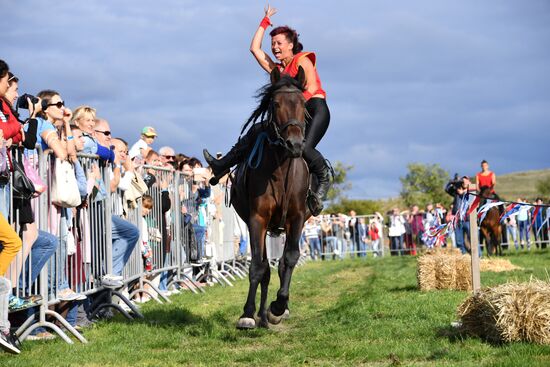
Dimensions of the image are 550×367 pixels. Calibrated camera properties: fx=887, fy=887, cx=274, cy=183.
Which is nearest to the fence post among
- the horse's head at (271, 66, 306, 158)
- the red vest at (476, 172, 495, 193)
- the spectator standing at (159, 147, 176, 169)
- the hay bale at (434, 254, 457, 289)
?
the horse's head at (271, 66, 306, 158)

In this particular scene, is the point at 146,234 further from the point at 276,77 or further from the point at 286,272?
the point at 276,77

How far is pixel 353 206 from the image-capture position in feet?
304

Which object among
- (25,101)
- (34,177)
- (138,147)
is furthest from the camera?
(138,147)

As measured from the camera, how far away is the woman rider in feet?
33.9

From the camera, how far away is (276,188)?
32.0ft

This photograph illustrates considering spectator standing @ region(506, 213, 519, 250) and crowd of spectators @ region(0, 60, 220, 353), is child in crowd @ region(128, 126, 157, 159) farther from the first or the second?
spectator standing @ region(506, 213, 519, 250)

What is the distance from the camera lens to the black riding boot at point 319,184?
1033 cm

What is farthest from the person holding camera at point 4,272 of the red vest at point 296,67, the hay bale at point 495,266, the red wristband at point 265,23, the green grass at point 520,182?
the green grass at point 520,182

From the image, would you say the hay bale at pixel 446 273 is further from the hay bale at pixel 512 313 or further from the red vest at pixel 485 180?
the red vest at pixel 485 180

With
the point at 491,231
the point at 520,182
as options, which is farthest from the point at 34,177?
the point at 520,182

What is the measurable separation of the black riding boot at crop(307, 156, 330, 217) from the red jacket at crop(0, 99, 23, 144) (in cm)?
337

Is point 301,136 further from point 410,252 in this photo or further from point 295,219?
point 410,252

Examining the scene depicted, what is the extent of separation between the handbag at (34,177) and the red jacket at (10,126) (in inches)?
10.0

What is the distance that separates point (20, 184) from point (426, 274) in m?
7.70
